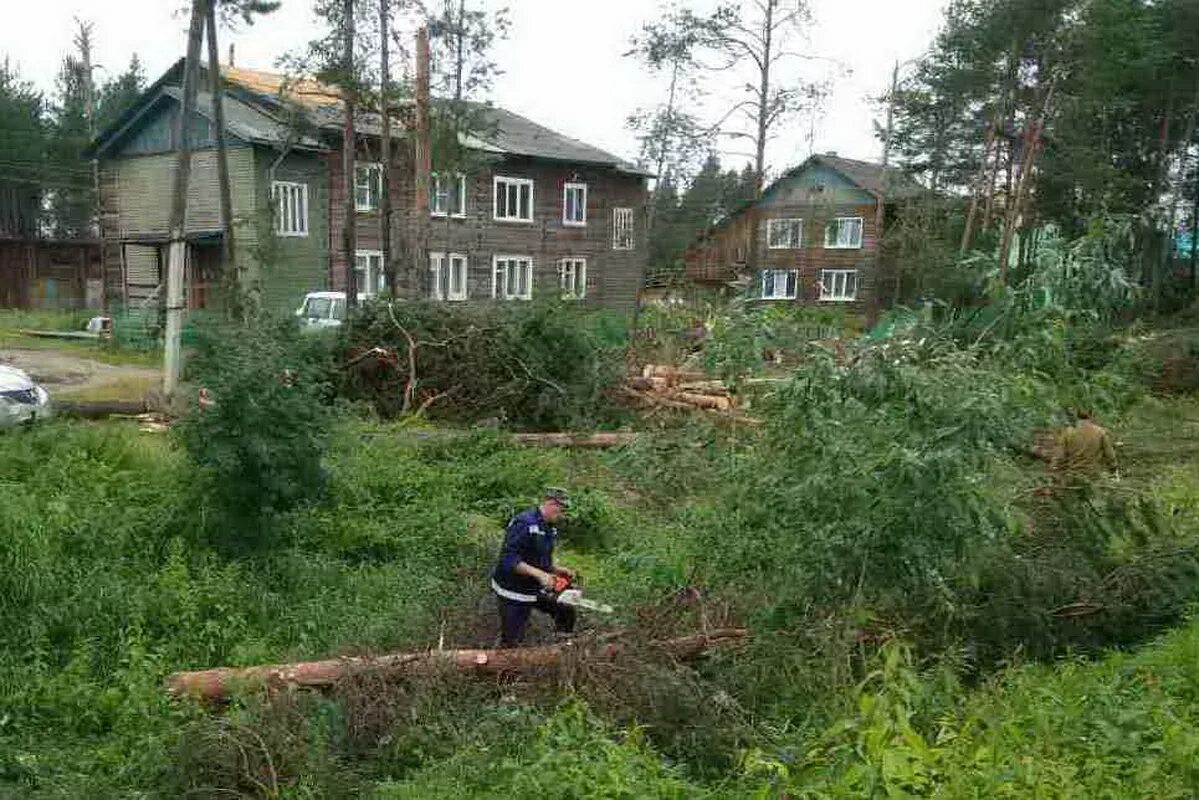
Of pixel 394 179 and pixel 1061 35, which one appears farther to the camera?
pixel 394 179

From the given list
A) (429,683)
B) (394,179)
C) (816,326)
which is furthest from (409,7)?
(429,683)

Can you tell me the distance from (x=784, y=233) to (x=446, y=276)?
1433 cm

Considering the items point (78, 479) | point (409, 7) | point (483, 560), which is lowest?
point (483, 560)

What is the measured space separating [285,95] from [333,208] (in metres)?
7.26

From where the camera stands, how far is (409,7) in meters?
19.6

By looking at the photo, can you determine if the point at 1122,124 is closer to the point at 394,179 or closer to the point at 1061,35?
the point at 1061,35

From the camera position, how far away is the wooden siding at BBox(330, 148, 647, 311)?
27.9 meters

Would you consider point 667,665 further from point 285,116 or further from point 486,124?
point 285,116

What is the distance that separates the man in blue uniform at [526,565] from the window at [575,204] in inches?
1065

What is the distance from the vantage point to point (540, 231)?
1264 inches

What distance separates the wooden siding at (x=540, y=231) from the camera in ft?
91.5

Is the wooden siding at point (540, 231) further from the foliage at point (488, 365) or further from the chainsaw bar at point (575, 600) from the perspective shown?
the chainsaw bar at point (575, 600)

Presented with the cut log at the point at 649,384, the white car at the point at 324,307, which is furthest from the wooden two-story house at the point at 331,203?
the cut log at the point at 649,384

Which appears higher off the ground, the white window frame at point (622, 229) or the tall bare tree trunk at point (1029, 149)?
the tall bare tree trunk at point (1029, 149)
